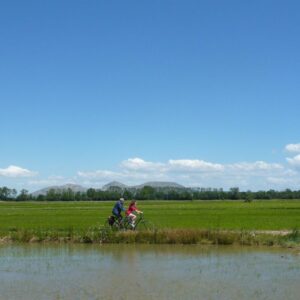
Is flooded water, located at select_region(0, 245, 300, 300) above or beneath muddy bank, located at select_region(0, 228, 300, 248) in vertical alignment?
beneath

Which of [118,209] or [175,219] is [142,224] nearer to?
[118,209]

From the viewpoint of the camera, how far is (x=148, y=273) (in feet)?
52.4

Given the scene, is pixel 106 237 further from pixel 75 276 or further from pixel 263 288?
pixel 263 288

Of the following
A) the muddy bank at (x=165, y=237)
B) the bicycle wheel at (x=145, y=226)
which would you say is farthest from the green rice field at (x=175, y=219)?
the muddy bank at (x=165, y=237)

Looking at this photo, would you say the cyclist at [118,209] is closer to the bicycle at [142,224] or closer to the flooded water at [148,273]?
the bicycle at [142,224]

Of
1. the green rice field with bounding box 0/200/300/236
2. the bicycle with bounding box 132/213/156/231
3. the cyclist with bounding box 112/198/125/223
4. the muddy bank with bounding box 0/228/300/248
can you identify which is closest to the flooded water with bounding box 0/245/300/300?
the muddy bank with bounding box 0/228/300/248

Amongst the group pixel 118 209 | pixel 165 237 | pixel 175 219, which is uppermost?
pixel 118 209

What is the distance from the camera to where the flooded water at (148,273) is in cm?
1312

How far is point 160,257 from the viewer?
64.8 ft

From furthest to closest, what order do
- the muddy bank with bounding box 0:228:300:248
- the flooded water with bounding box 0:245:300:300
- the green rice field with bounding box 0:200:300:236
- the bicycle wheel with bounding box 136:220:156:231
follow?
the green rice field with bounding box 0:200:300:236 → the bicycle wheel with bounding box 136:220:156:231 → the muddy bank with bounding box 0:228:300:248 → the flooded water with bounding box 0:245:300:300

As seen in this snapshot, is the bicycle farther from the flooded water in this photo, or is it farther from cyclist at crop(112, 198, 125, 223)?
the flooded water

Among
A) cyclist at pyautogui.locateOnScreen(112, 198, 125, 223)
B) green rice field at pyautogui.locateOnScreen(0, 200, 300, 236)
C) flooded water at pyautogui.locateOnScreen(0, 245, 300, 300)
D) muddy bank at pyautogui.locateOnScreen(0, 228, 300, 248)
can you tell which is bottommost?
flooded water at pyautogui.locateOnScreen(0, 245, 300, 300)

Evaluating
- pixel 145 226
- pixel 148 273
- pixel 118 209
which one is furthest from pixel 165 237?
pixel 148 273

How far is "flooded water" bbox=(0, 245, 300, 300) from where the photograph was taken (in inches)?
517
